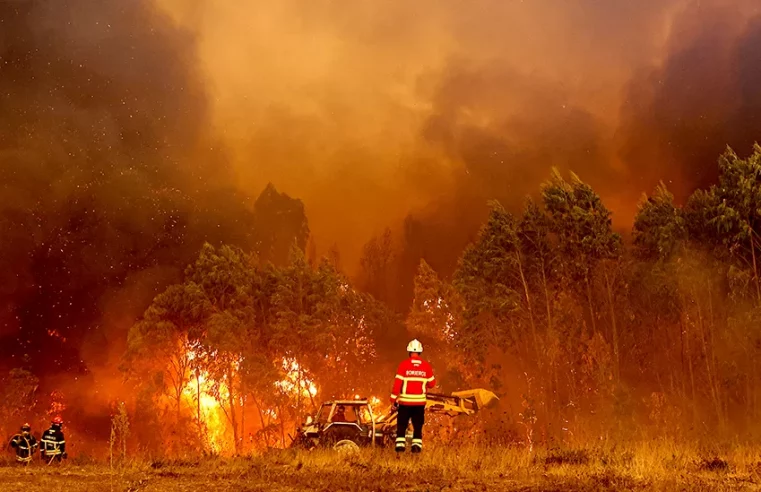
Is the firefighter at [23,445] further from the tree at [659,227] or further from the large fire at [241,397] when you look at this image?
the tree at [659,227]

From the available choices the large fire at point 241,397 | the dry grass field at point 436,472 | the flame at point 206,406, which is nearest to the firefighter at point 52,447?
the dry grass field at point 436,472

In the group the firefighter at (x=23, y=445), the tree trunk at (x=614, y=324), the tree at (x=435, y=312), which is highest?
the tree at (x=435, y=312)

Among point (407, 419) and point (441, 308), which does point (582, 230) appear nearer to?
point (441, 308)

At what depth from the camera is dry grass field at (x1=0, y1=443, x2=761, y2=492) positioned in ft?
27.2

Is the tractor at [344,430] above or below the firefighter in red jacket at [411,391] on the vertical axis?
below

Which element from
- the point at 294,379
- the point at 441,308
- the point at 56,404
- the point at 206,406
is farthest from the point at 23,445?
the point at 56,404

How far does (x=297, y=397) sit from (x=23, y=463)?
28.0 m

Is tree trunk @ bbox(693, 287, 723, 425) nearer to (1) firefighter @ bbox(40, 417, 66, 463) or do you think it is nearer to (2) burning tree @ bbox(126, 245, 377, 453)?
(2) burning tree @ bbox(126, 245, 377, 453)

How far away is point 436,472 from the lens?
9.34m

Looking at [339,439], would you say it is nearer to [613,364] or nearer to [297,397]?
[613,364]

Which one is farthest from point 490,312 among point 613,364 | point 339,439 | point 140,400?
point 140,400

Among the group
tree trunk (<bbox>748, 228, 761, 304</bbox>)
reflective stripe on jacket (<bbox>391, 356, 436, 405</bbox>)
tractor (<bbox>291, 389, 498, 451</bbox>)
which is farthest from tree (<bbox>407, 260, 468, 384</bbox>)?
reflective stripe on jacket (<bbox>391, 356, 436, 405</bbox>)

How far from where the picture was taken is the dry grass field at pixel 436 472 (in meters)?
8.30

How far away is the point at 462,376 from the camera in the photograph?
134ft
